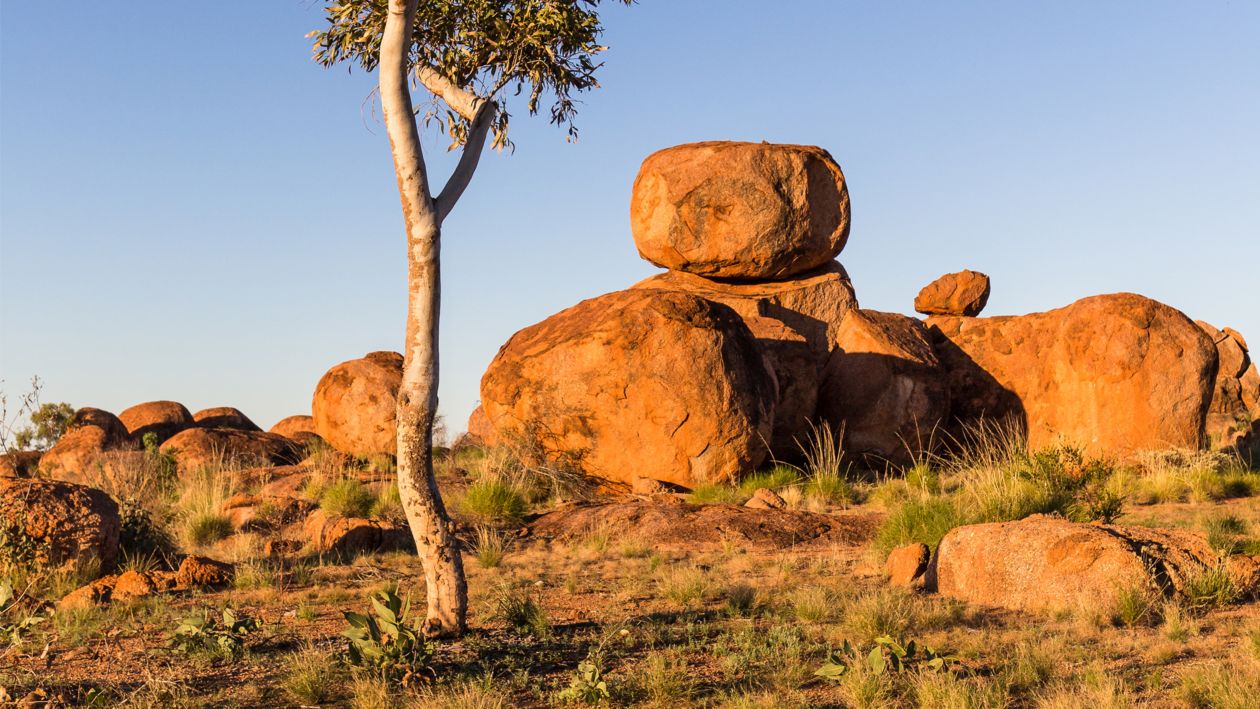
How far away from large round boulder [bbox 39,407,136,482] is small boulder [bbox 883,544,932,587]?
14.3 m

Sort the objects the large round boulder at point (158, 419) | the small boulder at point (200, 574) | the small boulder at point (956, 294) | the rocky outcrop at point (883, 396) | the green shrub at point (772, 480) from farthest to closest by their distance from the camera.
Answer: the large round boulder at point (158, 419), the small boulder at point (956, 294), the rocky outcrop at point (883, 396), the green shrub at point (772, 480), the small boulder at point (200, 574)

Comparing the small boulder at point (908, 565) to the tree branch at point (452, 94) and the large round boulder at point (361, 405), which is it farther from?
the large round boulder at point (361, 405)

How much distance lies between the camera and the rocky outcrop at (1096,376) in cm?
1695

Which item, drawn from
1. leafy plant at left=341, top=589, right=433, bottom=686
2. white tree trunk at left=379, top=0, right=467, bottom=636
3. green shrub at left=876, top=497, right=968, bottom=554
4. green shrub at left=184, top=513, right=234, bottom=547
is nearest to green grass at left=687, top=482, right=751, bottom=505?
green shrub at left=876, top=497, right=968, bottom=554

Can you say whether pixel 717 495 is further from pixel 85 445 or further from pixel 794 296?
pixel 85 445

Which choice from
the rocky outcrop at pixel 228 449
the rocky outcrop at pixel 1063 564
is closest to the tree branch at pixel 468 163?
the rocky outcrop at pixel 1063 564

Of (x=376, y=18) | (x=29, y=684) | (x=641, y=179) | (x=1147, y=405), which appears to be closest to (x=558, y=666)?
(x=29, y=684)

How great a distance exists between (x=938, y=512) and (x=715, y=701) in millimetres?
5319

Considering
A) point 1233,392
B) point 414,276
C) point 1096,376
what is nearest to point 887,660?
point 414,276

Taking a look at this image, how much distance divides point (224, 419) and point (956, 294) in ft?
56.1

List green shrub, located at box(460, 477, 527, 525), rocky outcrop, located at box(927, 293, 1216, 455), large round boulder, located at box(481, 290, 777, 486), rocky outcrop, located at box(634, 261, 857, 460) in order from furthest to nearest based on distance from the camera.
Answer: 1. rocky outcrop, located at box(634, 261, 857, 460)
2. rocky outcrop, located at box(927, 293, 1216, 455)
3. large round boulder, located at box(481, 290, 777, 486)
4. green shrub, located at box(460, 477, 527, 525)

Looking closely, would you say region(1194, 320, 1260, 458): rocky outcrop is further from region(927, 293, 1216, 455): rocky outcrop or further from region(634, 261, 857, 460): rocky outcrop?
region(634, 261, 857, 460): rocky outcrop

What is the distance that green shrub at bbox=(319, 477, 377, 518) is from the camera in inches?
540

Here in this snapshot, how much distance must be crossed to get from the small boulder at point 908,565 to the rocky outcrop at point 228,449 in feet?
41.5
